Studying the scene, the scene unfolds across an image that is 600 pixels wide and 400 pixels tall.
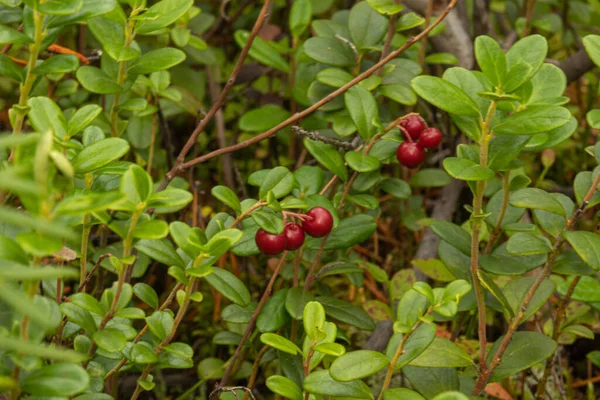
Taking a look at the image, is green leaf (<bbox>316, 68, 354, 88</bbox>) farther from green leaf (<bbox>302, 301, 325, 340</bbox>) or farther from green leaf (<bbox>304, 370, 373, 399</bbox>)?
green leaf (<bbox>304, 370, 373, 399</bbox>)

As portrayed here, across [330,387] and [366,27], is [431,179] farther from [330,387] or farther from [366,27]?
[330,387]

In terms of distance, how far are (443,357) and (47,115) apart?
905 millimetres

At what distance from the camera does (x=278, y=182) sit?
155 cm

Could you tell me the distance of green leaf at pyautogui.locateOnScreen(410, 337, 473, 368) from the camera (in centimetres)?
148

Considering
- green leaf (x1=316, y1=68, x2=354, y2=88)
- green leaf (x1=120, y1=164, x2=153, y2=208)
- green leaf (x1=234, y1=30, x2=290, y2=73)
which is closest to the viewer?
green leaf (x1=120, y1=164, x2=153, y2=208)

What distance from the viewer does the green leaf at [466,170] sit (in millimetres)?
1342

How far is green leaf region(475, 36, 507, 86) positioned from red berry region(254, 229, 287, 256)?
52 centimetres

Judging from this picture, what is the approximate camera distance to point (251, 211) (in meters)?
1.47

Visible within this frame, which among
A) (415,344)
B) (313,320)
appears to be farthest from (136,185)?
(415,344)

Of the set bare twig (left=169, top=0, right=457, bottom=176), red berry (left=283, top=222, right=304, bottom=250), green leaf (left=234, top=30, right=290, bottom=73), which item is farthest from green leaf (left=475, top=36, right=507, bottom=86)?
green leaf (left=234, top=30, right=290, bottom=73)

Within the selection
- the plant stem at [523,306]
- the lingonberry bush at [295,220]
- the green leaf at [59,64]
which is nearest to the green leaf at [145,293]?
the lingonberry bush at [295,220]

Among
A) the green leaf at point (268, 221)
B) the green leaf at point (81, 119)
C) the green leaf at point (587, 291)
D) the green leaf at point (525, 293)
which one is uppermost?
the green leaf at point (81, 119)

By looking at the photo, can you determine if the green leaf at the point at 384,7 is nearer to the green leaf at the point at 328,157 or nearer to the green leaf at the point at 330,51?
the green leaf at the point at 330,51

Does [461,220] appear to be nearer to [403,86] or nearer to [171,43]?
[403,86]
